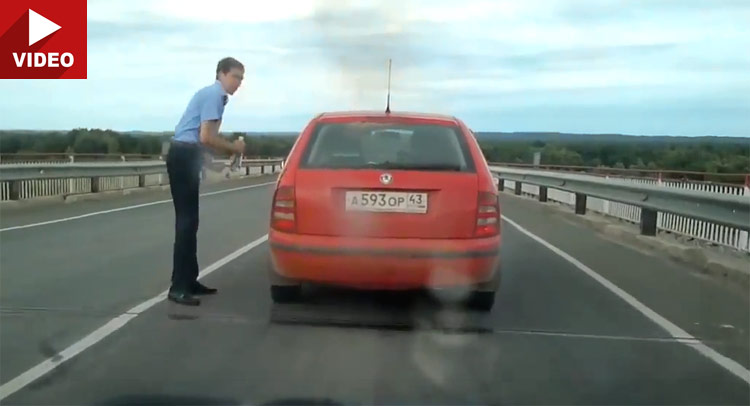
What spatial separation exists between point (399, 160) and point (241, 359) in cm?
205

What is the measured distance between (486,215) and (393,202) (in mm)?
718

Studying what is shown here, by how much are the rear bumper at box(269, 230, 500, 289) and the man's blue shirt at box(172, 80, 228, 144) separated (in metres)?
1.31

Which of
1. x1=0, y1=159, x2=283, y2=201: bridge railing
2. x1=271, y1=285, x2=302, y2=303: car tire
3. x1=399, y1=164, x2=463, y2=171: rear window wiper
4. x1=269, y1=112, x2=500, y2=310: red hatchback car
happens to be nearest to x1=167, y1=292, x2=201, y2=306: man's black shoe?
x1=271, y1=285, x2=302, y2=303: car tire

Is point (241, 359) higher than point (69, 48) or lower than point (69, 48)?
lower

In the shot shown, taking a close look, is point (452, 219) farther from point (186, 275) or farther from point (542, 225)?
point (542, 225)

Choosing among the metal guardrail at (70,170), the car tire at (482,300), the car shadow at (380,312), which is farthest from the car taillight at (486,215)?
the metal guardrail at (70,170)

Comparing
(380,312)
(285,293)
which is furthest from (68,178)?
(380,312)

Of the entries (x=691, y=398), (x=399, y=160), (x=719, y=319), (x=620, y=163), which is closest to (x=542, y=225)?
(x=719, y=319)

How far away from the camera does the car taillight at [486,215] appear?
6.36 meters

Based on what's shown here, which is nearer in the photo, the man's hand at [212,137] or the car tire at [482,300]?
the car tire at [482,300]

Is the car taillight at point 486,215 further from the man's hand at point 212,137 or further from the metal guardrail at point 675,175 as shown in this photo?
the metal guardrail at point 675,175

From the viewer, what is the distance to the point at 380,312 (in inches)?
273

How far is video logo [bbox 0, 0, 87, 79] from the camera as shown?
58.0 ft

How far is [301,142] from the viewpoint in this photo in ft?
22.2
